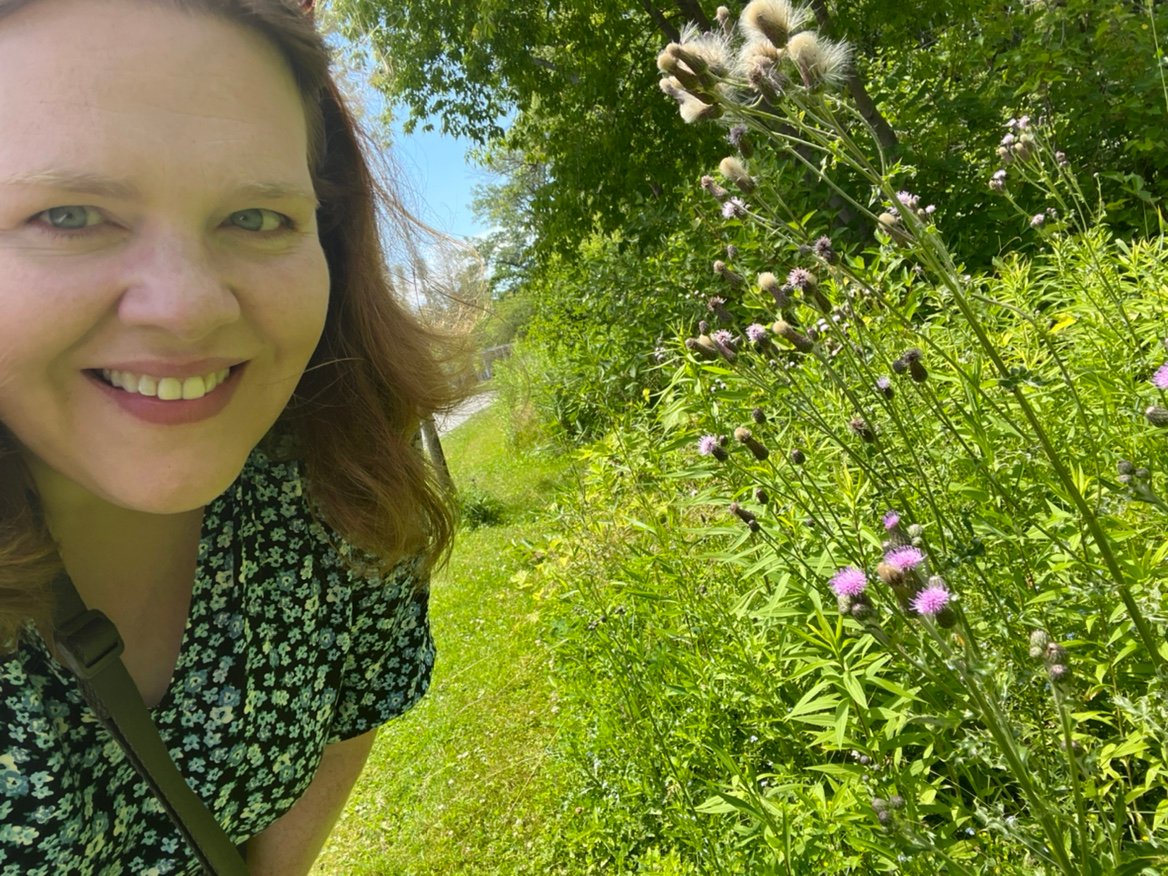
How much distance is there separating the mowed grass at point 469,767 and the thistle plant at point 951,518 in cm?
120

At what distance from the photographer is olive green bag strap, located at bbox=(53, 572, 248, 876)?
3.59ft

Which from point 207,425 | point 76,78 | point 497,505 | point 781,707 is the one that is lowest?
point 497,505

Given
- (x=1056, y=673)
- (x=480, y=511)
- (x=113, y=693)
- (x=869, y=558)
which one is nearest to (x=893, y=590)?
(x=1056, y=673)

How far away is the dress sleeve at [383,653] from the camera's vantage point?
1.66 metres

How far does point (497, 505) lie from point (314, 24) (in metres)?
8.35

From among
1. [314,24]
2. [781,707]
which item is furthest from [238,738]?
[781,707]

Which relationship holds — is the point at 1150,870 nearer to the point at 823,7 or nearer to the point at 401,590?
the point at 401,590

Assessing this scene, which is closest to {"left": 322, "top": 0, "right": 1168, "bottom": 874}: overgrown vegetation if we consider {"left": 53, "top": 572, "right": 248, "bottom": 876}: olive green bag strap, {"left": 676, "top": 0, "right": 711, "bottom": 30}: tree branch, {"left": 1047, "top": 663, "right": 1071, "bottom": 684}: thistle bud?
{"left": 1047, "top": 663, "right": 1071, "bottom": 684}: thistle bud

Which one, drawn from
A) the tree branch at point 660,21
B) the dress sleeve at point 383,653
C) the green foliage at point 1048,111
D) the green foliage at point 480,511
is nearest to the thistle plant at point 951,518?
the dress sleeve at point 383,653

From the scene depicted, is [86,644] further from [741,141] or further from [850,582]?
[741,141]

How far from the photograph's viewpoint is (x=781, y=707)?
2.12 metres

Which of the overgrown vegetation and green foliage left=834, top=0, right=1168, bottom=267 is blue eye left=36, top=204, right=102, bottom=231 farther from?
green foliage left=834, top=0, right=1168, bottom=267

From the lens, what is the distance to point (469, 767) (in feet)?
13.1

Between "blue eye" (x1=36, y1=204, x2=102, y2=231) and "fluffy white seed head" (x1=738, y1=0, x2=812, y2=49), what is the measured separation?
3.55 ft
